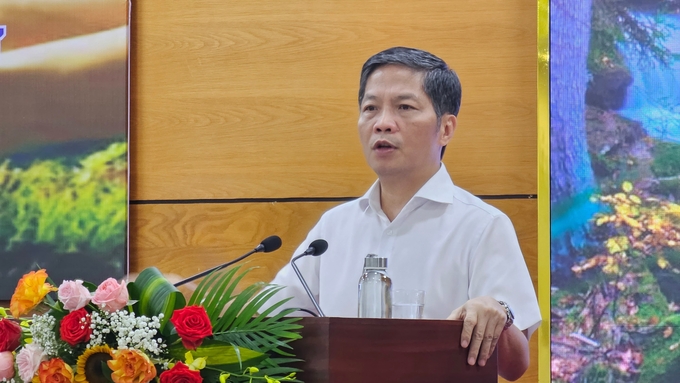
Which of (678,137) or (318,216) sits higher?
(678,137)

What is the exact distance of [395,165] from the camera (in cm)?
242

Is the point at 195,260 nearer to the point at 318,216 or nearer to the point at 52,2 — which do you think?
the point at 318,216

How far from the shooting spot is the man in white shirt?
7.69 feet

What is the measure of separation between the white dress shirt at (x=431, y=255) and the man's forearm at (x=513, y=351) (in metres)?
0.03

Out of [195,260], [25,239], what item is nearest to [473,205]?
[195,260]

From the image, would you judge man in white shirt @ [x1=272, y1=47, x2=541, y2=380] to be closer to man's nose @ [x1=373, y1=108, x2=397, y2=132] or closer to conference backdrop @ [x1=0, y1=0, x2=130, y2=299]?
man's nose @ [x1=373, y1=108, x2=397, y2=132]

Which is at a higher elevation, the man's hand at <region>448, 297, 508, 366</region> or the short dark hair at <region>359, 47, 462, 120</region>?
the short dark hair at <region>359, 47, 462, 120</region>

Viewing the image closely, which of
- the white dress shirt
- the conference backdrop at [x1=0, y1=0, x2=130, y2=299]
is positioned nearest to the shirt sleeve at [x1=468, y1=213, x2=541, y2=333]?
the white dress shirt

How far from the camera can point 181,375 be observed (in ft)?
4.58

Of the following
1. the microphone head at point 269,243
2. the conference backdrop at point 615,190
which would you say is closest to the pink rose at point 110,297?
the microphone head at point 269,243

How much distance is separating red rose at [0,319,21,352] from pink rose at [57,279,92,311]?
154mm

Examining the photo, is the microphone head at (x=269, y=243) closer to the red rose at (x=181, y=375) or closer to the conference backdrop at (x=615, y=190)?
the red rose at (x=181, y=375)

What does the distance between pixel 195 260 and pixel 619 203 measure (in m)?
1.46

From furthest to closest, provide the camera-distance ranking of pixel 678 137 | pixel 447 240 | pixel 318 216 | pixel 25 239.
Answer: pixel 25 239
pixel 318 216
pixel 678 137
pixel 447 240
